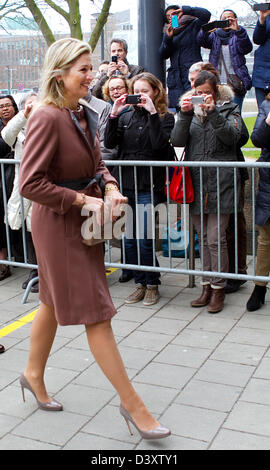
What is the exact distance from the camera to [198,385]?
409 cm

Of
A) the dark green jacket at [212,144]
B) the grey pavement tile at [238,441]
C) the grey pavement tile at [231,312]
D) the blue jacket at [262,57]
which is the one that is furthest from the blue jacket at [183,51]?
the grey pavement tile at [238,441]

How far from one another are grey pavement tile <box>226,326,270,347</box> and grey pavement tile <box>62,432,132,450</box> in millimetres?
1695

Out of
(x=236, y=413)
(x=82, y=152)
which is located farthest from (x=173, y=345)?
(x=82, y=152)

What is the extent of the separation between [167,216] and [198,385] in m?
2.14

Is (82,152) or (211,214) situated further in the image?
(211,214)

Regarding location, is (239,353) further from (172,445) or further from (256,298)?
(172,445)

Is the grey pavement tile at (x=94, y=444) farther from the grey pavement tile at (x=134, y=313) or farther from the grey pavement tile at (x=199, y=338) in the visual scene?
the grey pavement tile at (x=134, y=313)

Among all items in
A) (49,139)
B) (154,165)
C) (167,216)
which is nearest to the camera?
(49,139)

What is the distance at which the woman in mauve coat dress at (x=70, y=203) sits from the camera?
10.4 ft

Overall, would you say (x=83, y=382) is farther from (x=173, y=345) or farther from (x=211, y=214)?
(x=211, y=214)

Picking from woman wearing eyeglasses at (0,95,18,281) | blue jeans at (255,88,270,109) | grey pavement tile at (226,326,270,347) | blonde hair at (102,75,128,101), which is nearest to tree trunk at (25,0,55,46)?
blue jeans at (255,88,270,109)

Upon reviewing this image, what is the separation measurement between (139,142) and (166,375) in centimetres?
234

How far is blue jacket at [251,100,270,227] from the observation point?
16.9 ft
